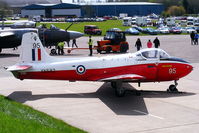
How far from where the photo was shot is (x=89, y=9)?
7195 inches

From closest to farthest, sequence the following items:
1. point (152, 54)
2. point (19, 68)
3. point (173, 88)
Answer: point (19, 68)
point (152, 54)
point (173, 88)

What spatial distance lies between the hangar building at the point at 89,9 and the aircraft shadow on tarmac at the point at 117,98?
158817 millimetres

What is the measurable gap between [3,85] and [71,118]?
7848mm

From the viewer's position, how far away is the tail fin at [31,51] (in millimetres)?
17703

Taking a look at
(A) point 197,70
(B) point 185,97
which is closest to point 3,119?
(B) point 185,97

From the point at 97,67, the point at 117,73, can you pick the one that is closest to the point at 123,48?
the point at 117,73

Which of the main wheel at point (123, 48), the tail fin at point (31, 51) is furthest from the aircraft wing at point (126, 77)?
the main wheel at point (123, 48)

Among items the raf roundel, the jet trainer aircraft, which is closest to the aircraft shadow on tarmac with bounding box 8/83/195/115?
the jet trainer aircraft

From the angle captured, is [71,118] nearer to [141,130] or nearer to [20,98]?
[141,130]

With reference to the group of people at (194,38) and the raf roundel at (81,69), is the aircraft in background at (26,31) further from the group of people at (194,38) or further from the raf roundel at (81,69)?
the raf roundel at (81,69)

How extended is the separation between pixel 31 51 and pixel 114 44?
21045 millimetres

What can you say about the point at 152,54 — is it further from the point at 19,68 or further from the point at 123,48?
the point at 123,48

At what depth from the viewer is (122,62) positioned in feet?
59.2

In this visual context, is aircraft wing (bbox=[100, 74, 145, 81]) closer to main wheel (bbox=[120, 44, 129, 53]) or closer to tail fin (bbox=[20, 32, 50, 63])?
tail fin (bbox=[20, 32, 50, 63])
